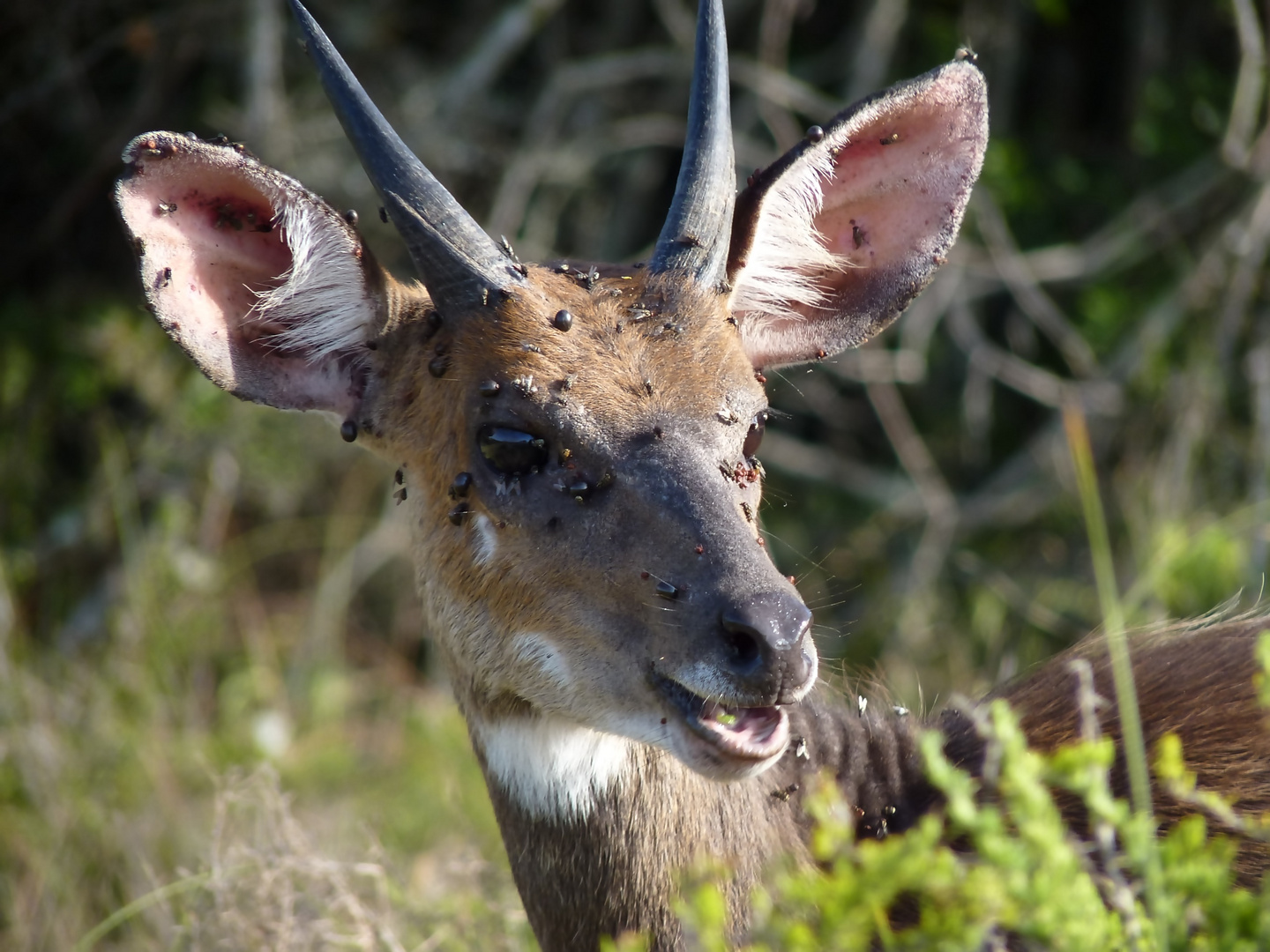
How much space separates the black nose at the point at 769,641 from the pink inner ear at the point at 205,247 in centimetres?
147

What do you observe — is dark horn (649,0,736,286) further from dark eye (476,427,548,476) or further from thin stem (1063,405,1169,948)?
thin stem (1063,405,1169,948)

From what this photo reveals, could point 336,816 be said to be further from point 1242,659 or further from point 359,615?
point 1242,659

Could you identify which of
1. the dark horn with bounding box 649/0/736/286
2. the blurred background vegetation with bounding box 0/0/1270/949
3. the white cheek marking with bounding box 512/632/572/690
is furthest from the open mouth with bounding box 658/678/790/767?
the blurred background vegetation with bounding box 0/0/1270/949

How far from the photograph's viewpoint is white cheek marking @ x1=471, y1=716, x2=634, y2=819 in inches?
112

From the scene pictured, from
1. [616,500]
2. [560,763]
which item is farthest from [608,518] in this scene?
[560,763]

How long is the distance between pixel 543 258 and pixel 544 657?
298 centimetres

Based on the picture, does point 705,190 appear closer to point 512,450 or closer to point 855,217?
point 855,217

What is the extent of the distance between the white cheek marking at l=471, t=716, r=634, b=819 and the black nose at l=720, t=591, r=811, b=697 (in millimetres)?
511

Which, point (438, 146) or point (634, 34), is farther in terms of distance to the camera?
point (634, 34)

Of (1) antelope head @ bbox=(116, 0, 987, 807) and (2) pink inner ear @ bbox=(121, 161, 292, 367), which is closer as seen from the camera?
(1) antelope head @ bbox=(116, 0, 987, 807)

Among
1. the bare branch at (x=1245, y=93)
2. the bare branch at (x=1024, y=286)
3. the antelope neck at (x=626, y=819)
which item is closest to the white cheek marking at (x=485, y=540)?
the antelope neck at (x=626, y=819)

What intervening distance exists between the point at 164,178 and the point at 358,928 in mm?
1959

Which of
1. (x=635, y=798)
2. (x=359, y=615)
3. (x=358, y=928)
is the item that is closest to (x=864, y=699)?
(x=635, y=798)

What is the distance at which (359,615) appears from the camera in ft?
24.6
